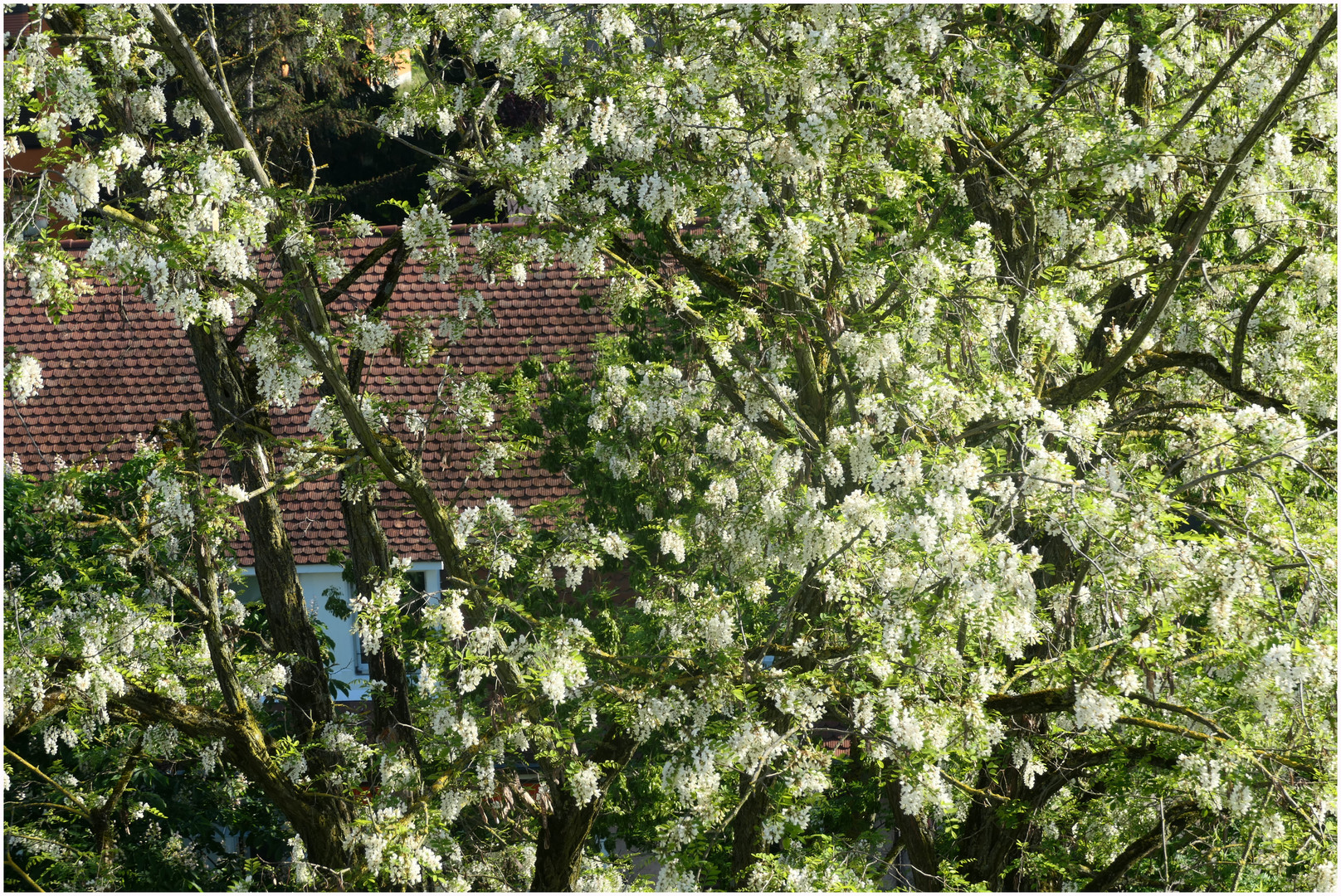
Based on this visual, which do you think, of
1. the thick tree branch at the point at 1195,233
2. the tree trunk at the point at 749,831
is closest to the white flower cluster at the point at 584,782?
the tree trunk at the point at 749,831

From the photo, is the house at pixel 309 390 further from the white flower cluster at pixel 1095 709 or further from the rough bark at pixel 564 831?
the white flower cluster at pixel 1095 709

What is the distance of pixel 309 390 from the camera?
41.6 ft

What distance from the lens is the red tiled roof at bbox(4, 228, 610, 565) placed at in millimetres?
12742

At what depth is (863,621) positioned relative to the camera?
574cm

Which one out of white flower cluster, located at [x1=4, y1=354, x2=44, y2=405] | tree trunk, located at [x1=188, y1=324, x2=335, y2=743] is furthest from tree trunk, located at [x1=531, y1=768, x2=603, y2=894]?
white flower cluster, located at [x1=4, y1=354, x2=44, y2=405]

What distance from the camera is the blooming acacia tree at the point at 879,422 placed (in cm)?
516

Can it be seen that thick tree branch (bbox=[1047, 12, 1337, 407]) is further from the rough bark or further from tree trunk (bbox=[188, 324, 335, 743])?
tree trunk (bbox=[188, 324, 335, 743])

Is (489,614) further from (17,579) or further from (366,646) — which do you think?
(17,579)

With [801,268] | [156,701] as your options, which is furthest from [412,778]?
[801,268]

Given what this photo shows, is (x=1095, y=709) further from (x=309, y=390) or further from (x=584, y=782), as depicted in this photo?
(x=309, y=390)

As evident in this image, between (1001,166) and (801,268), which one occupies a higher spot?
(1001,166)

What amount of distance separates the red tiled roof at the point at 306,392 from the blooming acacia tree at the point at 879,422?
533cm

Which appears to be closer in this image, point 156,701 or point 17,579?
point 156,701

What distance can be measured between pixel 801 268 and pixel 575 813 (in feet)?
10.5
